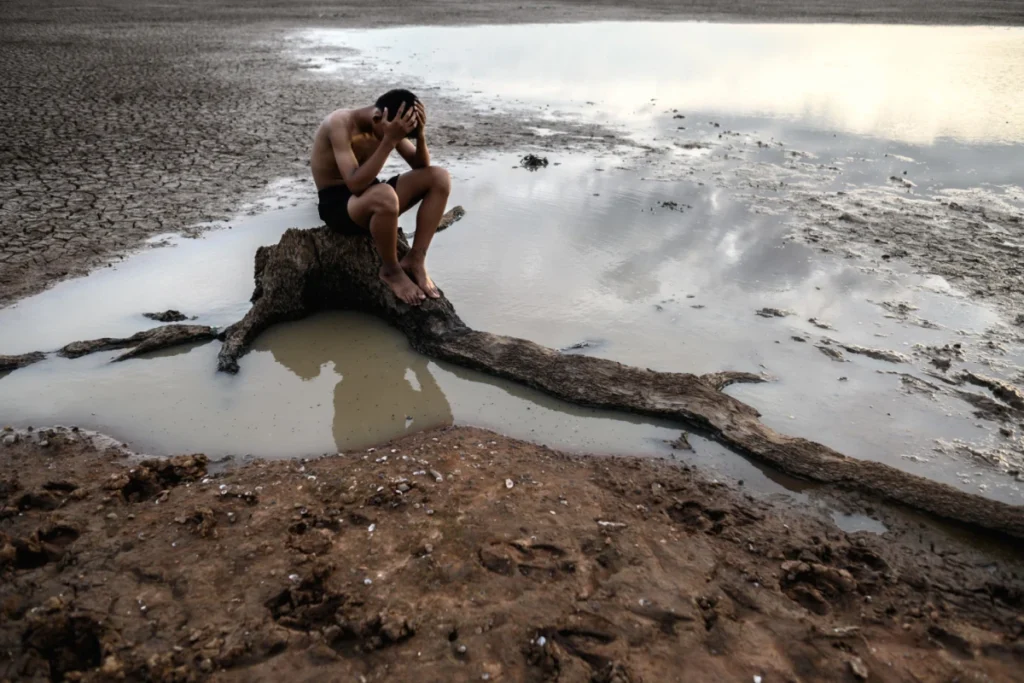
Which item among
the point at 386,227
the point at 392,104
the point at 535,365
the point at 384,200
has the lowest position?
the point at 535,365

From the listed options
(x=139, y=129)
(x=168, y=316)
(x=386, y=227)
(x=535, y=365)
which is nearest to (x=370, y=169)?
A: (x=386, y=227)

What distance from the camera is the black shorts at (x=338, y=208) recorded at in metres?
4.26

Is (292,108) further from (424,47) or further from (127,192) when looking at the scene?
(424,47)

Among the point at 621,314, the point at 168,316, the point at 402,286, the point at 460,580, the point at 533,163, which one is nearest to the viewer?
the point at 460,580

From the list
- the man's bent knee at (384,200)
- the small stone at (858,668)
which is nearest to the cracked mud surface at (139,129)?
the man's bent knee at (384,200)

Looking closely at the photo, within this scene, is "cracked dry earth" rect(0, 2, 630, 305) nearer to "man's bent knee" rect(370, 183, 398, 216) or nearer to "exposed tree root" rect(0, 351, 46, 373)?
"exposed tree root" rect(0, 351, 46, 373)

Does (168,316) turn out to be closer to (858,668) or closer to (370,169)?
(370,169)

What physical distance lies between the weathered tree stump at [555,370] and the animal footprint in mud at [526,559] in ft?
4.01

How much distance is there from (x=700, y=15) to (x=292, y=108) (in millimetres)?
17308

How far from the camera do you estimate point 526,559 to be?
246 cm

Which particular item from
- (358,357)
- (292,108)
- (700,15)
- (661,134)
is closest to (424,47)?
(292,108)

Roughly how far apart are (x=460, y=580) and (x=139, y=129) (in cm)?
842

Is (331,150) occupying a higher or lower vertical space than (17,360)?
higher

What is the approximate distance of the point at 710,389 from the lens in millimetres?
3629
